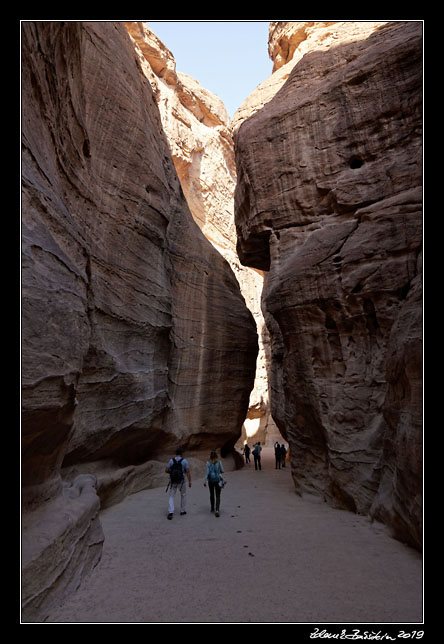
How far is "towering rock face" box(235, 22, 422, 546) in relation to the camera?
8125mm

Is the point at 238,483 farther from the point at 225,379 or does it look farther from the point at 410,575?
the point at 410,575

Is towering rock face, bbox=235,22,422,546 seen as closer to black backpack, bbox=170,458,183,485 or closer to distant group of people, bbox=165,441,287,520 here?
distant group of people, bbox=165,441,287,520

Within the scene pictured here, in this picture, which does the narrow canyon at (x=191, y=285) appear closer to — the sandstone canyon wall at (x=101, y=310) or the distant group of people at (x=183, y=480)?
the sandstone canyon wall at (x=101, y=310)

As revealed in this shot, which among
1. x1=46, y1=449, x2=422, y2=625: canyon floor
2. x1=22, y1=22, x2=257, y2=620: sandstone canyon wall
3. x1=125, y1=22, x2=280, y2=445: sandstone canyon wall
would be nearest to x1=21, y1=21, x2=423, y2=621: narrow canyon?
x1=22, y1=22, x2=257, y2=620: sandstone canyon wall

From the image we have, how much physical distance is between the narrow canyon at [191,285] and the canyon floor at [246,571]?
431 mm

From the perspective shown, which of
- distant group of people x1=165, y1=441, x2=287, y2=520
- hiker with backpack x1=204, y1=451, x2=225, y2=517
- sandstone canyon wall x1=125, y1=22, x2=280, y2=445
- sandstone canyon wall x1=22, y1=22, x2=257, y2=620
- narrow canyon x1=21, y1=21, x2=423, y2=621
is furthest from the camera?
sandstone canyon wall x1=125, y1=22, x2=280, y2=445

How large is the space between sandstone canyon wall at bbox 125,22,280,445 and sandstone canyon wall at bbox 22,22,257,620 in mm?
16754

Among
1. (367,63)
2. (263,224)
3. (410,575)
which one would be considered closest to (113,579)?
(410,575)

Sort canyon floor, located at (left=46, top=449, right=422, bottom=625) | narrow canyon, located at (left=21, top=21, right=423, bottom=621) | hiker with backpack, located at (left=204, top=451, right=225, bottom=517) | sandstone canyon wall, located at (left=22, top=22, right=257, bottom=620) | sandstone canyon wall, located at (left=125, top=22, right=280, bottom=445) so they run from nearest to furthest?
canyon floor, located at (left=46, top=449, right=422, bottom=625)
sandstone canyon wall, located at (left=22, top=22, right=257, bottom=620)
narrow canyon, located at (left=21, top=21, right=423, bottom=621)
hiker with backpack, located at (left=204, top=451, right=225, bottom=517)
sandstone canyon wall, located at (left=125, top=22, right=280, bottom=445)

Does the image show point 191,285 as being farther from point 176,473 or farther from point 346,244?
point 176,473

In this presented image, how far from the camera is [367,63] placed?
386 inches

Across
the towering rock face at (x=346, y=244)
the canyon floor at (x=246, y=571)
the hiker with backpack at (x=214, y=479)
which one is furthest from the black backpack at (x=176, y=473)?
the towering rock face at (x=346, y=244)

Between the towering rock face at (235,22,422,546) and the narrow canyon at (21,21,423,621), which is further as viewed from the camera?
the towering rock face at (235,22,422,546)

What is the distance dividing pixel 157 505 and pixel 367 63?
11891mm
